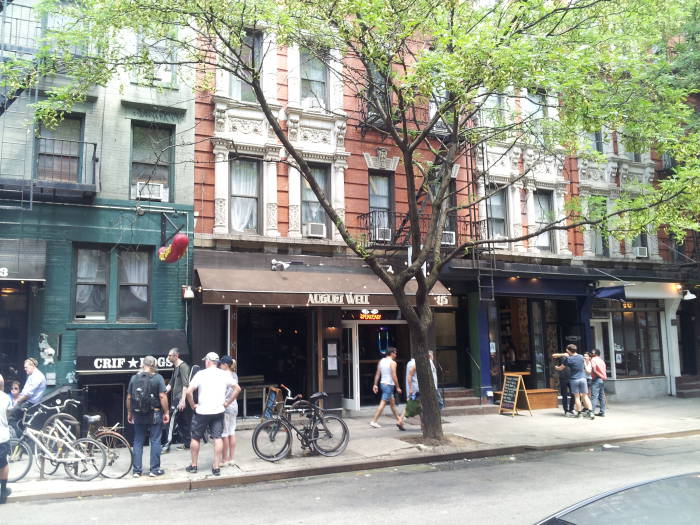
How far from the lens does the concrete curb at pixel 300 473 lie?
8.48m

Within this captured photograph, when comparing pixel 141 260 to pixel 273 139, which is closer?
pixel 141 260

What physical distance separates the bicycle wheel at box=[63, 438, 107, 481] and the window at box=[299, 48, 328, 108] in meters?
10.4

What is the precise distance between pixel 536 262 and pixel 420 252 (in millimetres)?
8298

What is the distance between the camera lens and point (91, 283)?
13.2 meters

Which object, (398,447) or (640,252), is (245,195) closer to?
(398,447)

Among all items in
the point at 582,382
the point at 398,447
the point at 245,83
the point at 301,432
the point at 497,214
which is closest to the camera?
the point at 301,432

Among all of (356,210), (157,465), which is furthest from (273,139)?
(157,465)

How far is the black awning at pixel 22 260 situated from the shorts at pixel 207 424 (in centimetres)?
506

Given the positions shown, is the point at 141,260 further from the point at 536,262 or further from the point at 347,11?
the point at 536,262

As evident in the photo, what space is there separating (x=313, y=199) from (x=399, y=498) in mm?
9574

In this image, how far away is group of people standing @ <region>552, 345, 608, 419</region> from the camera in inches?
621

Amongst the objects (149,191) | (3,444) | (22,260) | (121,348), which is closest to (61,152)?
(149,191)

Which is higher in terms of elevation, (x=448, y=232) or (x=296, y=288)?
(x=448, y=232)

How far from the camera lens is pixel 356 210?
16.2 meters
